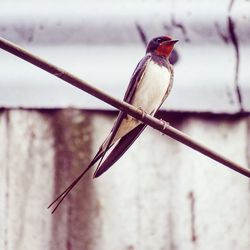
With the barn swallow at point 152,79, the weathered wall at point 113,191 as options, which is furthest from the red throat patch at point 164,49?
the weathered wall at point 113,191

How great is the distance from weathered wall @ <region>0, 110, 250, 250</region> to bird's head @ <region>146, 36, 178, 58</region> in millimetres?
128

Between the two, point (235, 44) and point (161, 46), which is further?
point (235, 44)

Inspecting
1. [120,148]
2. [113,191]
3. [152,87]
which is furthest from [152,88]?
[120,148]

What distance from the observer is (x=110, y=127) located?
184 centimetres

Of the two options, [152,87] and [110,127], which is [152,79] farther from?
[110,127]

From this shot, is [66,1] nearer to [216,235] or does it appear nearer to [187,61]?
[187,61]

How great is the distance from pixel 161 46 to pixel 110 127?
192 mm

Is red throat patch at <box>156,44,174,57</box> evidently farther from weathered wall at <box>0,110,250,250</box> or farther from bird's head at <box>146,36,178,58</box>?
weathered wall at <box>0,110,250,250</box>

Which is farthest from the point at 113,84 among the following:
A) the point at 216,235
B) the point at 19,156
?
the point at 216,235

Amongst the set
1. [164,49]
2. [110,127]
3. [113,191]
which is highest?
[164,49]

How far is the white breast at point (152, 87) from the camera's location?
1815mm

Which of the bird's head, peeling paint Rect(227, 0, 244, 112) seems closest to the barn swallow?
the bird's head

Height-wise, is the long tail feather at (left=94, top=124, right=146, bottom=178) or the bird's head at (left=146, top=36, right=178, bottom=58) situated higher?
the bird's head at (left=146, top=36, right=178, bottom=58)

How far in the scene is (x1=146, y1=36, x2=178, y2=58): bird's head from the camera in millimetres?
1769
